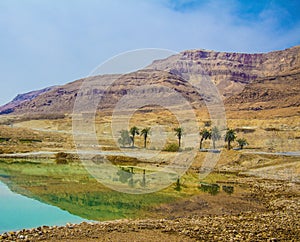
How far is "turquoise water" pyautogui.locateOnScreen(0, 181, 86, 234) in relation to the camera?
23.0m

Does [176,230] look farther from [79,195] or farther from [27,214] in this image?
[79,195]

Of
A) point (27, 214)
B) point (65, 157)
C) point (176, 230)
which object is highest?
point (65, 157)

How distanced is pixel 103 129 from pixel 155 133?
26.9 metres

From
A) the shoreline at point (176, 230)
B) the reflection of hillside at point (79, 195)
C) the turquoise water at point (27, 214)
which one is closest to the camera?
the shoreline at point (176, 230)

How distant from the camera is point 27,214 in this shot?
26.0 meters

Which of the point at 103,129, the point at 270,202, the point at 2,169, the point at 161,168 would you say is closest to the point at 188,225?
the point at 270,202

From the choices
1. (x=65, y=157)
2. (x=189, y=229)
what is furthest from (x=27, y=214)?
(x=65, y=157)

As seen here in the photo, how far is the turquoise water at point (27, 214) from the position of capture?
23031mm

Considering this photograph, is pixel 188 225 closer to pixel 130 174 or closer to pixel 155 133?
pixel 130 174

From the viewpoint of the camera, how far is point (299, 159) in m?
58.8

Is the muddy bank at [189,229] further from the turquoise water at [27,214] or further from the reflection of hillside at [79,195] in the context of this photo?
the reflection of hillside at [79,195]

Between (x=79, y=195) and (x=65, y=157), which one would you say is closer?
(x=79, y=195)

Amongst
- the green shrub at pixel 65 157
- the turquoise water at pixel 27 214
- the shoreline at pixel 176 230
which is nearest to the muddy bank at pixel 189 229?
the shoreline at pixel 176 230

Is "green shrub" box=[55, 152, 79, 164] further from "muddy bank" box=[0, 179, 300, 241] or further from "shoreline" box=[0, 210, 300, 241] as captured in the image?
"shoreline" box=[0, 210, 300, 241]
